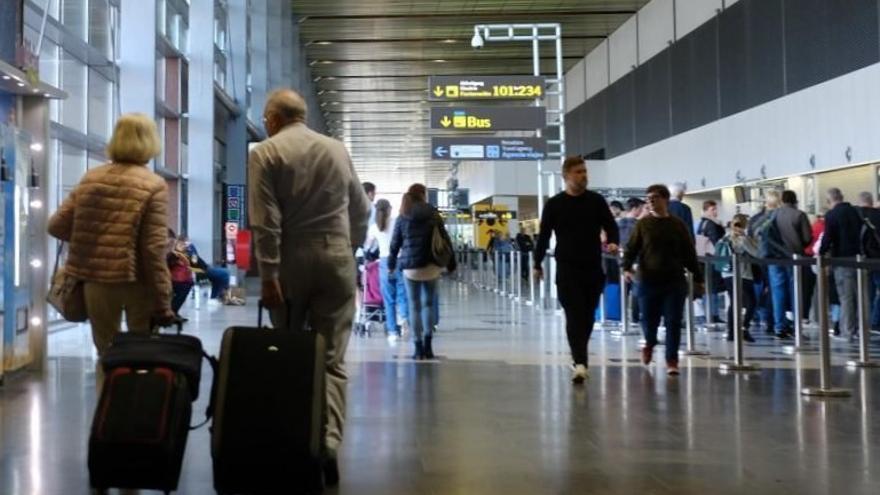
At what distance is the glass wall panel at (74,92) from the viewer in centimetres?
1404

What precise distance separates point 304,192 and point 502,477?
141cm

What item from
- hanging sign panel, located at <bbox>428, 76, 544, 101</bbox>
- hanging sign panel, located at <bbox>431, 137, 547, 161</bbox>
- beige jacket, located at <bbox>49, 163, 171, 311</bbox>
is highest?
hanging sign panel, located at <bbox>428, 76, 544, 101</bbox>

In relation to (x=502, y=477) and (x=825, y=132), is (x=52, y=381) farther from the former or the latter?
(x=825, y=132)

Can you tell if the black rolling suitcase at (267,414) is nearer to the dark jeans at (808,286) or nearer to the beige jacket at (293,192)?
the beige jacket at (293,192)

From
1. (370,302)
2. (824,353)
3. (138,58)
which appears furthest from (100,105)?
(824,353)

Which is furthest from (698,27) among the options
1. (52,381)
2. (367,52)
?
(52,381)

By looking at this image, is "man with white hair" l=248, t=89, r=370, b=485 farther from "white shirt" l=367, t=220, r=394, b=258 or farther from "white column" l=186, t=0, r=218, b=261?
"white column" l=186, t=0, r=218, b=261

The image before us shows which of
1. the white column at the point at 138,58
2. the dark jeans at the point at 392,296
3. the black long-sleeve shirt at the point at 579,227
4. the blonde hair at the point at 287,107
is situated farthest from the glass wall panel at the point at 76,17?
the blonde hair at the point at 287,107

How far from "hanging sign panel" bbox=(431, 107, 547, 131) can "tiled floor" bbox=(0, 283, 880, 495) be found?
8.31 meters

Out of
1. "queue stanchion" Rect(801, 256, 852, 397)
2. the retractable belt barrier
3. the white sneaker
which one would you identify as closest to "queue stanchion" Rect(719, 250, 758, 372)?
the retractable belt barrier

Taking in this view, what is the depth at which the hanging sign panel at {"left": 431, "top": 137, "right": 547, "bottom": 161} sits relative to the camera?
706 inches

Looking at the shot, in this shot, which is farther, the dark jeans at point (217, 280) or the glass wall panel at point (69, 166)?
the dark jeans at point (217, 280)

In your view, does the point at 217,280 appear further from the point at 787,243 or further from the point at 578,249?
the point at 578,249

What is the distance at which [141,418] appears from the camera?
3.77 m
